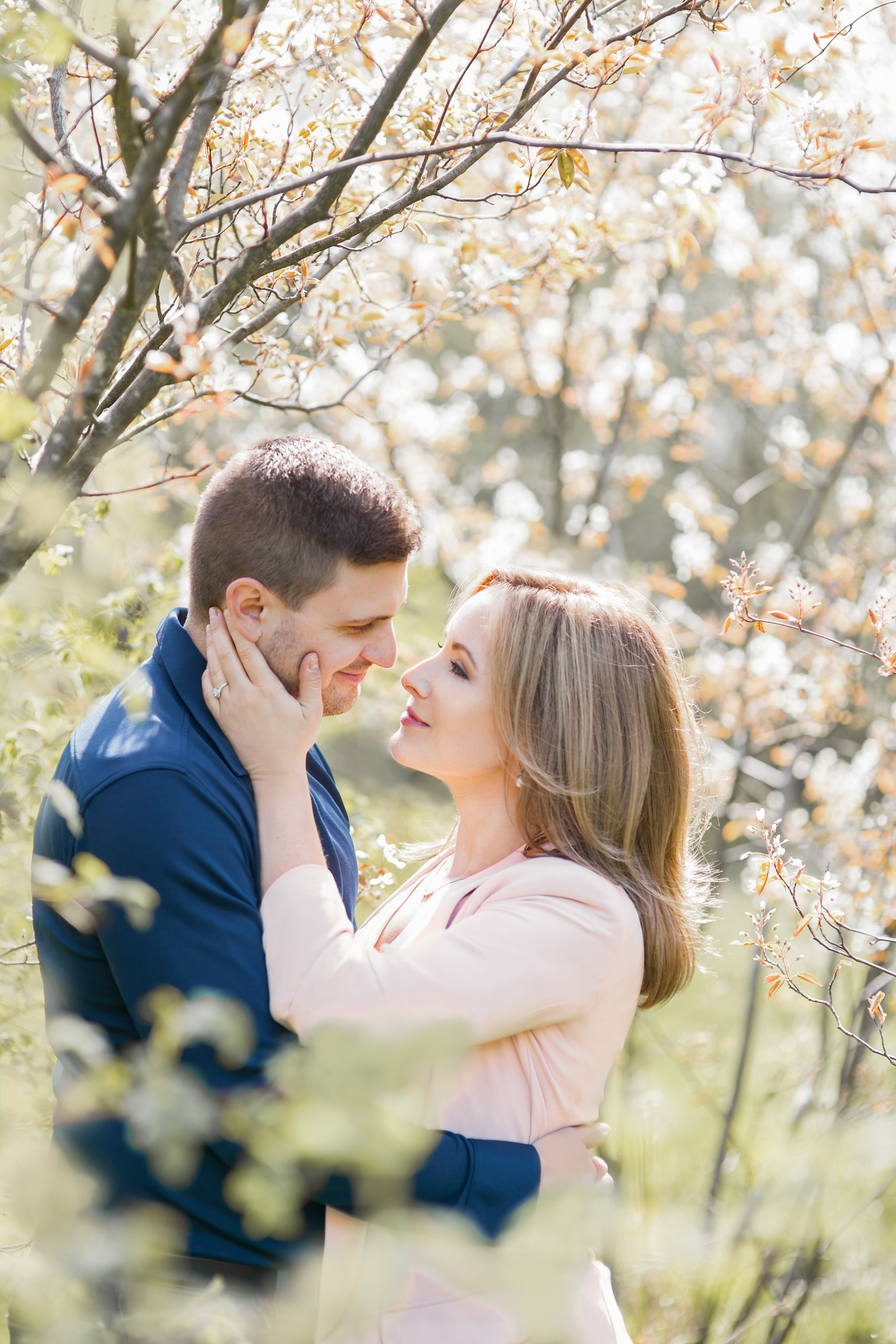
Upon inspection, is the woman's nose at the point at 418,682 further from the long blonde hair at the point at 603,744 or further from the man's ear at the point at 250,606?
the man's ear at the point at 250,606

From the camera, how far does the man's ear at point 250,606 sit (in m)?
1.99

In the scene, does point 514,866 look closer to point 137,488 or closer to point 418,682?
point 418,682

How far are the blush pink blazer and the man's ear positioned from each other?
0.50m

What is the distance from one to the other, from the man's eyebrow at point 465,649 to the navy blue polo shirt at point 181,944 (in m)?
0.58

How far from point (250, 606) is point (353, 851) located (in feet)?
2.18

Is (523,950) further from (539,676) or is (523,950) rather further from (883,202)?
(883,202)

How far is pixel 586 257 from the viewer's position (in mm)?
3152

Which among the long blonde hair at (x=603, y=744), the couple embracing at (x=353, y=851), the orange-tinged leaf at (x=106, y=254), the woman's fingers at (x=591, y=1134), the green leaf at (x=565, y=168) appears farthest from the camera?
the long blonde hair at (x=603, y=744)

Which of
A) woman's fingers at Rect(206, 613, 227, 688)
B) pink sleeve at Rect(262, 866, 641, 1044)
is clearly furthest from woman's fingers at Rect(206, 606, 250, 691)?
pink sleeve at Rect(262, 866, 641, 1044)

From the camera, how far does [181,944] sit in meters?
1.60

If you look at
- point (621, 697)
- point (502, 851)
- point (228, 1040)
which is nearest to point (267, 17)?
point (621, 697)

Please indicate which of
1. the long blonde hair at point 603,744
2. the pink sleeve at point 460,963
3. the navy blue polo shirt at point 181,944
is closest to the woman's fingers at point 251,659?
the navy blue polo shirt at point 181,944

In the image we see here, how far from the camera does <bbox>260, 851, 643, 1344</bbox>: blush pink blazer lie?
5.30 feet

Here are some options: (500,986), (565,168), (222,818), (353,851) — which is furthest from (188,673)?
(565,168)
